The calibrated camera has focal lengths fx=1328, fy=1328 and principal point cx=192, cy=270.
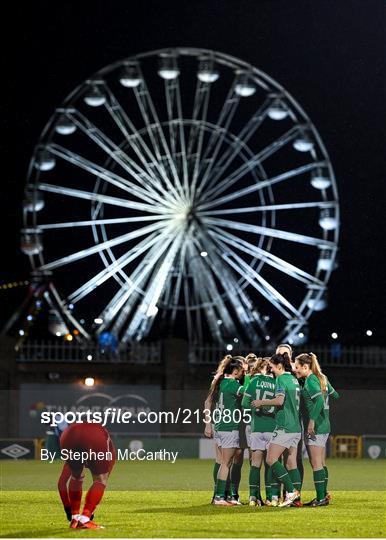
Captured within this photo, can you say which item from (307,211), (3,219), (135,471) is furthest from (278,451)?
(307,211)

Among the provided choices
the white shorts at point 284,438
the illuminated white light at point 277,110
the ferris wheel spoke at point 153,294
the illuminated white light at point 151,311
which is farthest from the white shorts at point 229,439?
the illuminated white light at point 277,110

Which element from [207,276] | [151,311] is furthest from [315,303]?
[151,311]

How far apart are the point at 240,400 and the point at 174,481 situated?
23.4 ft

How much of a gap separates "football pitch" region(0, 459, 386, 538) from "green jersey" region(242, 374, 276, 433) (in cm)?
99

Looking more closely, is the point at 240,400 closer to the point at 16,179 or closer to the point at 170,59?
the point at 170,59

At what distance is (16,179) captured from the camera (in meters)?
60.7

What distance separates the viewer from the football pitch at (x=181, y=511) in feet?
42.5

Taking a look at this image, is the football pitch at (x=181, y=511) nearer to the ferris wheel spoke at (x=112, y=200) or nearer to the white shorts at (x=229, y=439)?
the white shorts at (x=229, y=439)

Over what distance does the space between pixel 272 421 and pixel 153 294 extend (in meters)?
21.5

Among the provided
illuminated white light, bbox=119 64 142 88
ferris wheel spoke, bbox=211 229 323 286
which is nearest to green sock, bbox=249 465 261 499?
ferris wheel spoke, bbox=211 229 323 286

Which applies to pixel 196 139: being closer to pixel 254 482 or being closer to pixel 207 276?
pixel 207 276

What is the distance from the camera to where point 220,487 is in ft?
53.5

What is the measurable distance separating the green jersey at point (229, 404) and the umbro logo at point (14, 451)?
15.8m

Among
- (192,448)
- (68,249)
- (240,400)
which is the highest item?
(68,249)
